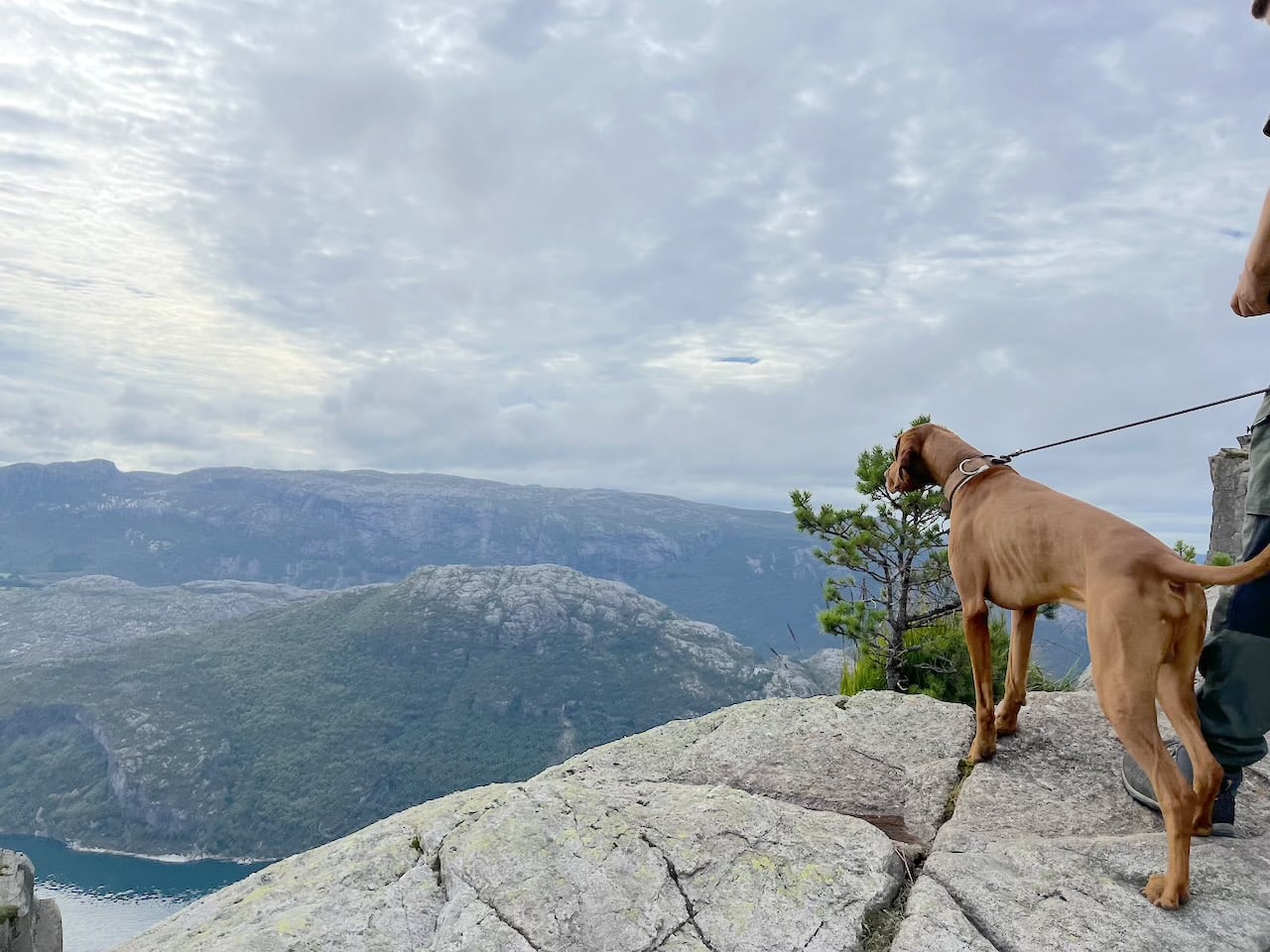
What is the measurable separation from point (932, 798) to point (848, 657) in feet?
22.4

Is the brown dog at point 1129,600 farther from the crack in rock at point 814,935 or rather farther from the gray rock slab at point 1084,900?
the crack in rock at point 814,935

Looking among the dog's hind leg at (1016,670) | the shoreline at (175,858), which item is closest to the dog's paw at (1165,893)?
the dog's hind leg at (1016,670)

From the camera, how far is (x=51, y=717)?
482ft

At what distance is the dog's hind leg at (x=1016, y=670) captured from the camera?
20.1ft

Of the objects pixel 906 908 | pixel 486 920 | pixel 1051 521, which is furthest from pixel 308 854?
pixel 1051 521

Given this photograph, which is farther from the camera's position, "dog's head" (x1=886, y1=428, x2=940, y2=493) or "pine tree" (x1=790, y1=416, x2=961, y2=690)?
"pine tree" (x1=790, y1=416, x2=961, y2=690)

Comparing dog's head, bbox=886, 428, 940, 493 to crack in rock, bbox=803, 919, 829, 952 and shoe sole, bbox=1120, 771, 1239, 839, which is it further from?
crack in rock, bbox=803, 919, 829, 952

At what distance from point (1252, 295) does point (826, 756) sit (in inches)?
171

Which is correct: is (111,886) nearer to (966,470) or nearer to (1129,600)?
(966,470)

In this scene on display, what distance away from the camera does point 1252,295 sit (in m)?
4.52

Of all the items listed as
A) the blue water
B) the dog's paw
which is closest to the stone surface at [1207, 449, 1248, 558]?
the dog's paw

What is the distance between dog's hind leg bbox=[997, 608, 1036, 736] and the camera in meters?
6.13

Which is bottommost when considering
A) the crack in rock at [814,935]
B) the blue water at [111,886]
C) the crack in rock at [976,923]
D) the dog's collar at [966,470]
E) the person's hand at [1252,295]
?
the blue water at [111,886]

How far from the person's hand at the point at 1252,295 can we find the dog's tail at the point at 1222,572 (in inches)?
54.3
